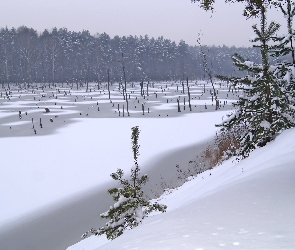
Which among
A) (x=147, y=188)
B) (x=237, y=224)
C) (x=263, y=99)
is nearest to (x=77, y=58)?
(x=147, y=188)

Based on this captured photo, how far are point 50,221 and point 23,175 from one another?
5183 millimetres

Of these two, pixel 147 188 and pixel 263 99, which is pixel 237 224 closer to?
pixel 263 99

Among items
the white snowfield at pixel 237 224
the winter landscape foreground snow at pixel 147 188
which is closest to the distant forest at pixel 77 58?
the winter landscape foreground snow at pixel 147 188

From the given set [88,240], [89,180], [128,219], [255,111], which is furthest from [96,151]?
[128,219]

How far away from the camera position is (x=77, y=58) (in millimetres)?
88625

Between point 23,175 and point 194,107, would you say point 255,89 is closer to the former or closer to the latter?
point 23,175

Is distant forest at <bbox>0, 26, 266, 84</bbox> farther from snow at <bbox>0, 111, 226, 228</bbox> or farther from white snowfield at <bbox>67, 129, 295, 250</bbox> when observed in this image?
white snowfield at <bbox>67, 129, 295, 250</bbox>

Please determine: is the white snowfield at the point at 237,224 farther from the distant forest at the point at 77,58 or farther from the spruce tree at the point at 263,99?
the distant forest at the point at 77,58

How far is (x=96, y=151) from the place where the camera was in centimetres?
2103

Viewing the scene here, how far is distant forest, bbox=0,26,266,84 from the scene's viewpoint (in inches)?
3098

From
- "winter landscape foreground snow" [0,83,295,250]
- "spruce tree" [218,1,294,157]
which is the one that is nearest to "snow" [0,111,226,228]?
"winter landscape foreground snow" [0,83,295,250]

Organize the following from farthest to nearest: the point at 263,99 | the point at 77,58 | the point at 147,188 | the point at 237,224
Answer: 1. the point at 77,58
2. the point at 147,188
3. the point at 263,99
4. the point at 237,224

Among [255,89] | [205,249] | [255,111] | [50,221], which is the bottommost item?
[50,221]

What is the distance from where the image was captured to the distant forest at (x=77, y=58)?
258 feet
